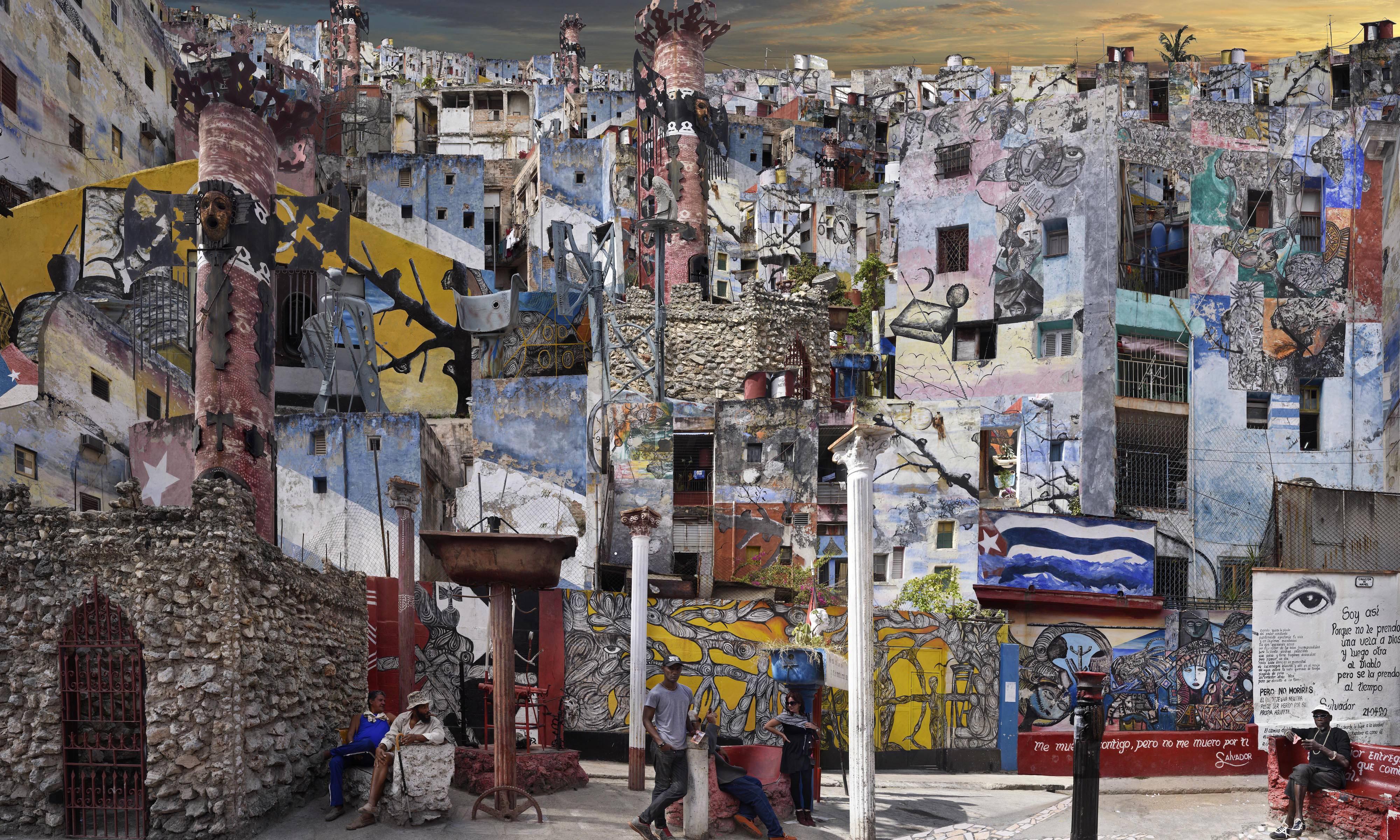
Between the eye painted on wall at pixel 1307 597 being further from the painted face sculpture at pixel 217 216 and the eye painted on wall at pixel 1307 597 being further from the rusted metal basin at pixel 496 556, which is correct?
the painted face sculpture at pixel 217 216

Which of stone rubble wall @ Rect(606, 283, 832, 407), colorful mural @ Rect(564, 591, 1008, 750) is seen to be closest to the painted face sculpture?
colorful mural @ Rect(564, 591, 1008, 750)

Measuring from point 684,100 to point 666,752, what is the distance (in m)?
38.2

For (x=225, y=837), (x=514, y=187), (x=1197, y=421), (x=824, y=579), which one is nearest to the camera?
(x=225, y=837)

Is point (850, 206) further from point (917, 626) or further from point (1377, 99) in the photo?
point (917, 626)

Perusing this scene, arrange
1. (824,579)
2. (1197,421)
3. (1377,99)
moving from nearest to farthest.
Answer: (824,579)
(1197,421)
(1377,99)

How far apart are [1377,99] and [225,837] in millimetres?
44356

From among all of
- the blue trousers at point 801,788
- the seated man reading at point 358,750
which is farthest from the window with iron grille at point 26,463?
the blue trousers at point 801,788

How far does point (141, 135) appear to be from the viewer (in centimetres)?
4578

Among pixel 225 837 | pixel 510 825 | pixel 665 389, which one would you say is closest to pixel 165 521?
pixel 225 837

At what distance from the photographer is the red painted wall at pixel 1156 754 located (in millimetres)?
18625

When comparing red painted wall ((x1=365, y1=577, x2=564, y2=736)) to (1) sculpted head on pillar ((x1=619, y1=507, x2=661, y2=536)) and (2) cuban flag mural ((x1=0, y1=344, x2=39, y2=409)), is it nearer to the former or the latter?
(1) sculpted head on pillar ((x1=619, y1=507, x2=661, y2=536))

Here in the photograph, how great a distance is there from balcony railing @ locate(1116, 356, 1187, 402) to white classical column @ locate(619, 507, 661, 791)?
20605 millimetres

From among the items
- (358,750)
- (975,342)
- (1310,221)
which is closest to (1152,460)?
(975,342)

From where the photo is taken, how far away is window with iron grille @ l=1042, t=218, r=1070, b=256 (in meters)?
35.5
